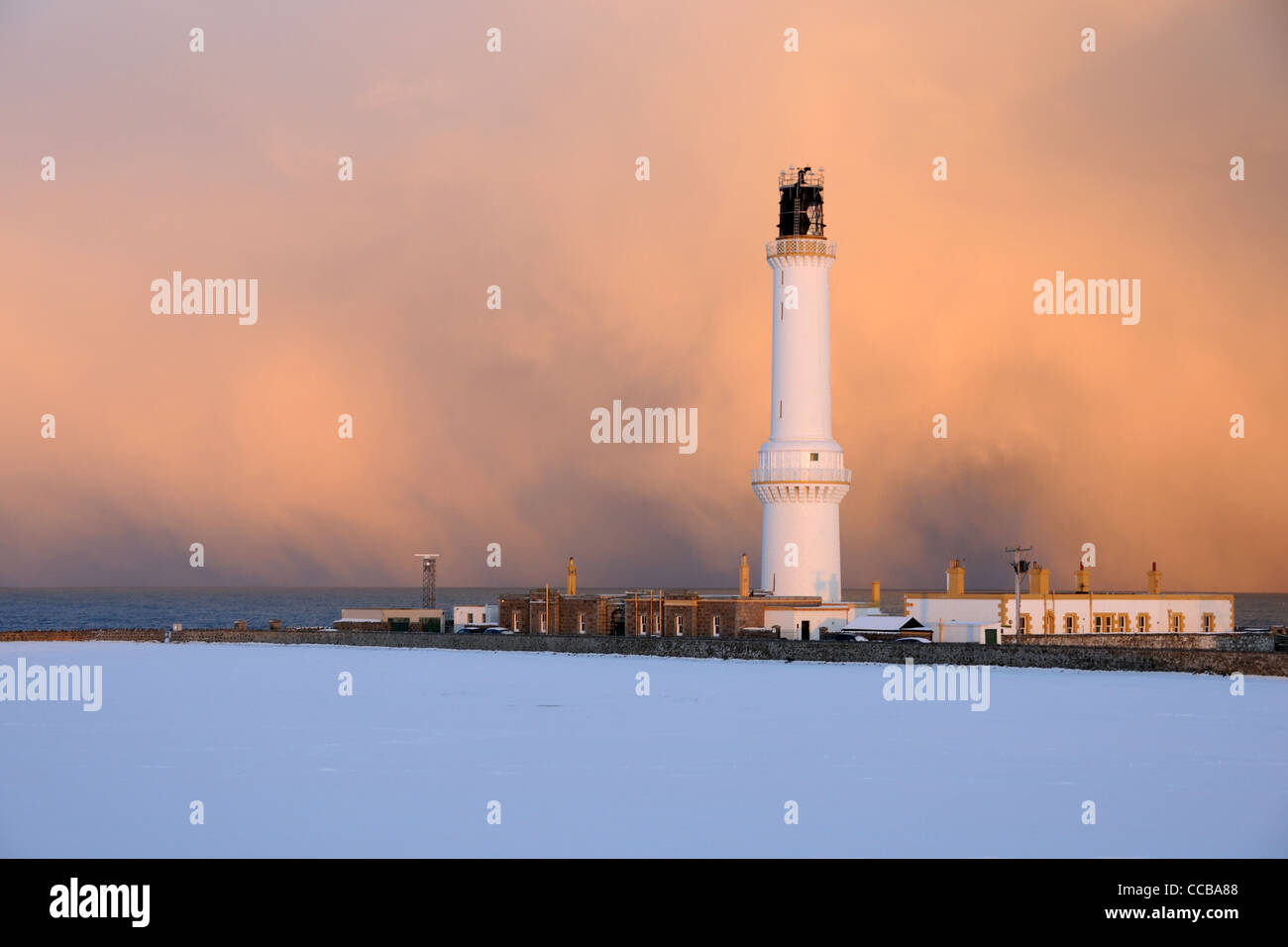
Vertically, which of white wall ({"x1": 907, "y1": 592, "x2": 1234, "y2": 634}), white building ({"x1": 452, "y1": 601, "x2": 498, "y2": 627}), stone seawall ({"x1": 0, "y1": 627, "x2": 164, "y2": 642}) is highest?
white wall ({"x1": 907, "y1": 592, "x2": 1234, "y2": 634})

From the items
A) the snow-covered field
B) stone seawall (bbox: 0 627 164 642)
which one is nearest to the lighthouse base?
the snow-covered field

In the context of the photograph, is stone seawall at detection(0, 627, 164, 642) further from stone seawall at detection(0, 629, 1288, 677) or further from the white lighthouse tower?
the white lighthouse tower

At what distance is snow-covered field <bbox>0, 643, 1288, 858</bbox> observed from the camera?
2169cm

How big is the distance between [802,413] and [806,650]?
11528mm

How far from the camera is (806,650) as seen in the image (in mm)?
64812

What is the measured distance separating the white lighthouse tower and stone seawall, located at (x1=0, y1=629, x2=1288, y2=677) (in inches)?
228

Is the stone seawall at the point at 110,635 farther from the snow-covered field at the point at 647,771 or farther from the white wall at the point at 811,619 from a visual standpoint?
the snow-covered field at the point at 647,771

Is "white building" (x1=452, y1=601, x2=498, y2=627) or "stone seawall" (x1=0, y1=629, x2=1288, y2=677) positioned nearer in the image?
"stone seawall" (x1=0, y1=629, x2=1288, y2=677)

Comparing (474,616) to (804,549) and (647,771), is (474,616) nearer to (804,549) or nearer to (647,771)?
(804,549)

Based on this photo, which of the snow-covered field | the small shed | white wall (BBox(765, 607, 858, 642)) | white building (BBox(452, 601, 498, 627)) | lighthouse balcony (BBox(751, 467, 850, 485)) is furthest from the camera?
white building (BBox(452, 601, 498, 627))

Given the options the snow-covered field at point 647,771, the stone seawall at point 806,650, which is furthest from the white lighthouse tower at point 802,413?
the snow-covered field at point 647,771
